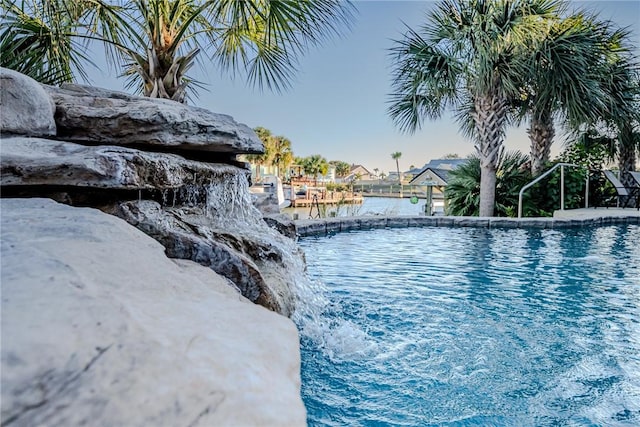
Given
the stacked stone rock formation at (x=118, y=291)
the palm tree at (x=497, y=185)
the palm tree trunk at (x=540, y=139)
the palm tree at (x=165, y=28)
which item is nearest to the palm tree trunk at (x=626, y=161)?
the palm tree trunk at (x=540, y=139)

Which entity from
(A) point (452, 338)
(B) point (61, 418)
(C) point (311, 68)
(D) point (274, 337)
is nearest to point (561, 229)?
(A) point (452, 338)

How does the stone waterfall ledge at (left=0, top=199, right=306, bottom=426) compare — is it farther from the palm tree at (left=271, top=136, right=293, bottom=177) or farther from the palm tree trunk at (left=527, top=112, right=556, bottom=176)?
the palm tree at (left=271, top=136, right=293, bottom=177)

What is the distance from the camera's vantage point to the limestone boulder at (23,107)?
1.85m

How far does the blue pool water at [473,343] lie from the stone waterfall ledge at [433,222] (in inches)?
106

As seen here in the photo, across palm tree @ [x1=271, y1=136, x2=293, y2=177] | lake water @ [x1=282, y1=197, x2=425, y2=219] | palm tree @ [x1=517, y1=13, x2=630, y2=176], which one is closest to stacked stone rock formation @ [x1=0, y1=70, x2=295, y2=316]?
lake water @ [x1=282, y1=197, x2=425, y2=219]

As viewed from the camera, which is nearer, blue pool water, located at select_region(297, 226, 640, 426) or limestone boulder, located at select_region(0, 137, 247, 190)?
limestone boulder, located at select_region(0, 137, 247, 190)

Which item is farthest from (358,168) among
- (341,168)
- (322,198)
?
(322,198)

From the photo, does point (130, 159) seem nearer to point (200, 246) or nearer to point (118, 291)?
point (200, 246)

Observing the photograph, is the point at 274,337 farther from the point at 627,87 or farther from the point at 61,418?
the point at 627,87

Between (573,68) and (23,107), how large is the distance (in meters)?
9.69

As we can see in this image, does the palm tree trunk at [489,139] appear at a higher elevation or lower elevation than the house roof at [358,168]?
lower

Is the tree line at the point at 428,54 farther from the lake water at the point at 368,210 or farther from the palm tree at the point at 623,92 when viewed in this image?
the lake water at the point at 368,210

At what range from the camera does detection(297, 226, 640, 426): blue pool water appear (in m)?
1.84

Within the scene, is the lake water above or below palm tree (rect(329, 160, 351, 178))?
below
